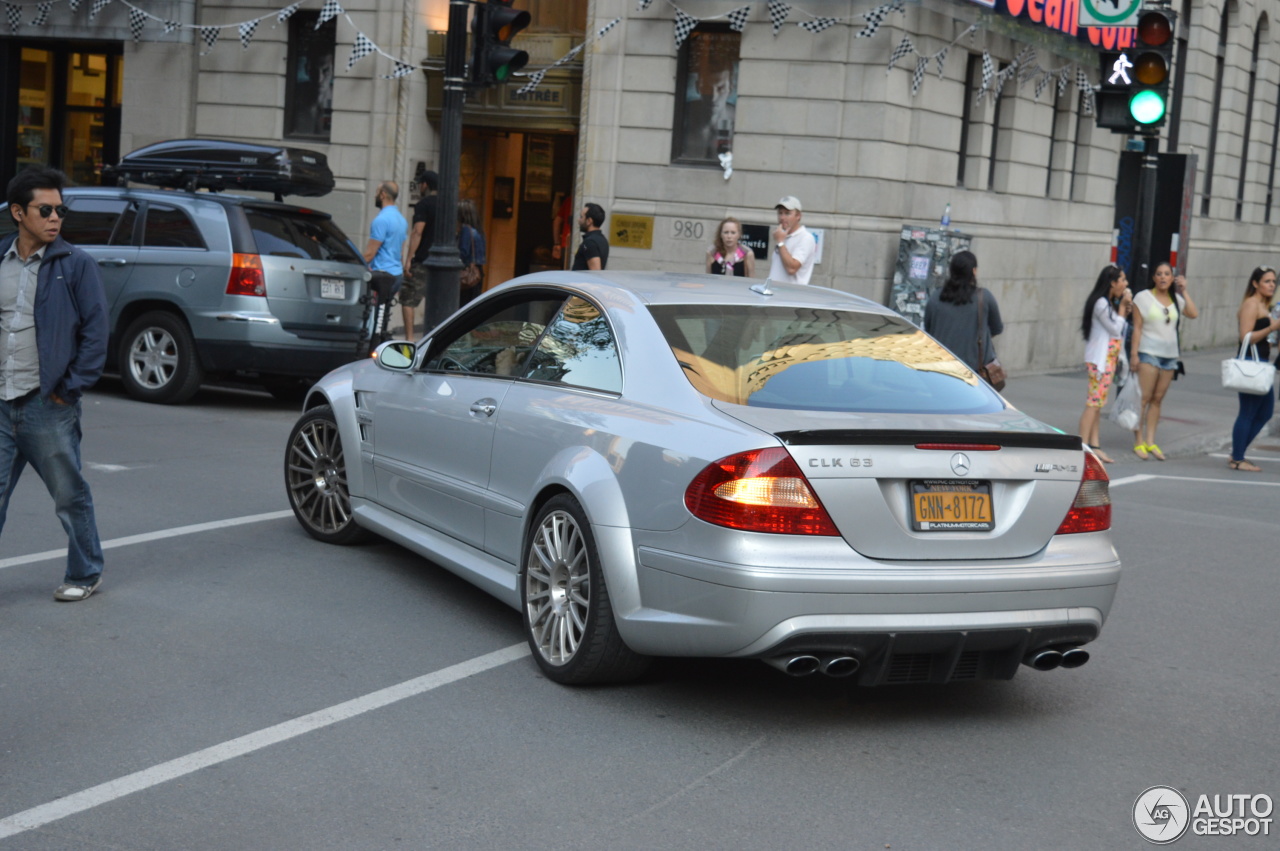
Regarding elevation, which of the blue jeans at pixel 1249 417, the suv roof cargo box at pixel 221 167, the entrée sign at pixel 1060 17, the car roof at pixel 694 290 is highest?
the entrée sign at pixel 1060 17

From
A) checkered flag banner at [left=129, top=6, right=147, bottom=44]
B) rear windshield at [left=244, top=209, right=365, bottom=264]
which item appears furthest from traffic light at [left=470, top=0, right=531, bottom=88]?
checkered flag banner at [left=129, top=6, right=147, bottom=44]

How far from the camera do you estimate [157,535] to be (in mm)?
7914

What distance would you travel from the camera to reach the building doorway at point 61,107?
23.9 metres

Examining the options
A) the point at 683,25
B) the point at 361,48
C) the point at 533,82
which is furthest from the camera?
the point at 361,48

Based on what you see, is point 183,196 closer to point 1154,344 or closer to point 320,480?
point 320,480

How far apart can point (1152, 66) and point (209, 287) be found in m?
7.98

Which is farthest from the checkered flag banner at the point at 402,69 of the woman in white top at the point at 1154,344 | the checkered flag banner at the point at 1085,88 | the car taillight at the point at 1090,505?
the car taillight at the point at 1090,505

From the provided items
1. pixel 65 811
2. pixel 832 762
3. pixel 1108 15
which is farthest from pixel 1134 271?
pixel 65 811

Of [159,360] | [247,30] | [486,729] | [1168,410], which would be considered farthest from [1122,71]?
[247,30]

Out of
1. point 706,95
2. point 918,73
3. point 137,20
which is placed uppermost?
point 137,20

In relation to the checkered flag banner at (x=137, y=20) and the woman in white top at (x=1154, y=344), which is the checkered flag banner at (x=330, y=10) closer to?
the checkered flag banner at (x=137, y=20)

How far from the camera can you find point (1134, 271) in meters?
Answer: 13.7

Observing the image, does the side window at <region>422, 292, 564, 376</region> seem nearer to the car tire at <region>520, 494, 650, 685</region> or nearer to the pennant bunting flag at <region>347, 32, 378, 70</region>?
the car tire at <region>520, 494, 650, 685</region>

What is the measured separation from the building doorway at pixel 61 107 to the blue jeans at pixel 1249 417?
17461mm
